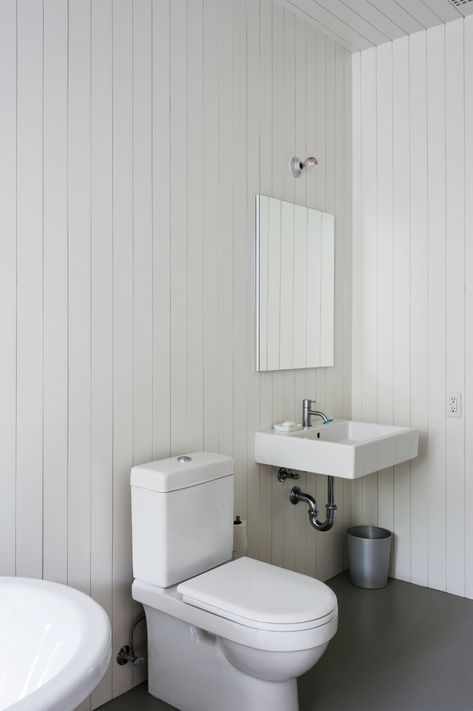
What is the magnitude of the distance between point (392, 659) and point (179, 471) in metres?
1.17

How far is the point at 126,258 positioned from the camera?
7.14 feet

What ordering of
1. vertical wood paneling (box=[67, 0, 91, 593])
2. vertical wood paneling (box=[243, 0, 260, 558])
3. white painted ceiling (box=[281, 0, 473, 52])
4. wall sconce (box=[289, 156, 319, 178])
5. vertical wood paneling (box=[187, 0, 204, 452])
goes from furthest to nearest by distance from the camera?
wall sconce (box=[289, 156, 319, 178])
white painted ceiling (box=[281, 0, 473, 52])
vertical wood paneling (box=[243, 0, 260, 558])
vertical wood paneling (box=[187, 0, 204, 452])
vertical wood paneling (box=[67, 0, 91, 593])

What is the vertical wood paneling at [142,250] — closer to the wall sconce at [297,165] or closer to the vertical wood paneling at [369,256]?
the wall sconce at [297,165]

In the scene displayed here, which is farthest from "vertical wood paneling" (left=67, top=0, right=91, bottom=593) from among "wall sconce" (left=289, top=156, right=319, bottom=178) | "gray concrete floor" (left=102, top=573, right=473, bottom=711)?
"wall sconce" (left=289, top=156, right=319, bottom=178)

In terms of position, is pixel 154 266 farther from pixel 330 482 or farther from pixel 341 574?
pixel 341 574

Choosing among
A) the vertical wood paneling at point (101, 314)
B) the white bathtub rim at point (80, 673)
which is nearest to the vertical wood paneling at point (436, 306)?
the vertical wood paneling at point (101, 314)

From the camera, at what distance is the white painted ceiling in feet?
9.19

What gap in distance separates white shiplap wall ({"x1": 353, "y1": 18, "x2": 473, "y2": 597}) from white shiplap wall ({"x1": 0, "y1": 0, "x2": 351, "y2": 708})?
0.50 metres

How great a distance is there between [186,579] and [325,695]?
0.65 m

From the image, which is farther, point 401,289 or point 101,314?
point 401,289

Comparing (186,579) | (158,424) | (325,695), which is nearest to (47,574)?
(186,579)

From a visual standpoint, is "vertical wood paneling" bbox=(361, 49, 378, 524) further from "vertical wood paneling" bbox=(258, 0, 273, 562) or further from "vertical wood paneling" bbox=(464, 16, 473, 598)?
"vertical wood paneling" bbox=(258, 0, 273, 562)

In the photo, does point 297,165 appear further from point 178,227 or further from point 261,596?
point 261,596

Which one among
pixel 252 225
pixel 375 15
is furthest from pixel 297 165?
pixel 375 15
